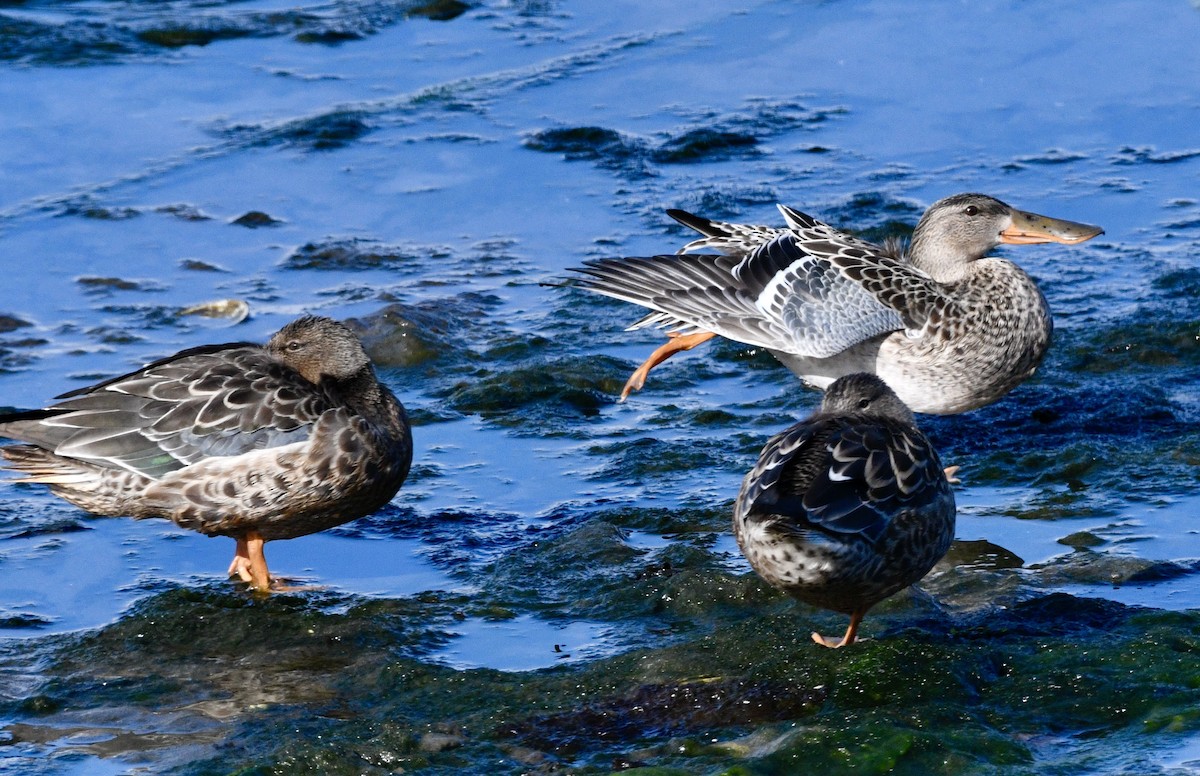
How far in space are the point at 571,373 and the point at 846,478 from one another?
10.7 ft

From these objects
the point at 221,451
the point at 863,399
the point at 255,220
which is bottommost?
the point at 255,220

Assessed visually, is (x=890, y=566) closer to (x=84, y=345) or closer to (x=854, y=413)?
(x=854, y=413)

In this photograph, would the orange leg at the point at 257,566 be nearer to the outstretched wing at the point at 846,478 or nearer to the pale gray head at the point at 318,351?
the pale gray head at the point at 318,351

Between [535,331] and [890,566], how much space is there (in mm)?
3977

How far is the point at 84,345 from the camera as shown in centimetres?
877

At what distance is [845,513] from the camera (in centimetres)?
521

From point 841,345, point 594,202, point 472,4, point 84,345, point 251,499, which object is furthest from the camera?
point 472,4

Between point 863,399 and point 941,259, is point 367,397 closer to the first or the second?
point 863,399

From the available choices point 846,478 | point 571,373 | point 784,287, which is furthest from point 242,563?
point 784,287

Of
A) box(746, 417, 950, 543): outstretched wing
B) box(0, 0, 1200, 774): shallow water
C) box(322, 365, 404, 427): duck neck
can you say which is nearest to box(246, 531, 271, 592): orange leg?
box(0, 0, 1200, 774): shallow water

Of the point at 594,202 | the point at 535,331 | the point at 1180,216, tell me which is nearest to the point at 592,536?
the point at 535,331

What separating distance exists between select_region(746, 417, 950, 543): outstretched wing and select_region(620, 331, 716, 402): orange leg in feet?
8.01

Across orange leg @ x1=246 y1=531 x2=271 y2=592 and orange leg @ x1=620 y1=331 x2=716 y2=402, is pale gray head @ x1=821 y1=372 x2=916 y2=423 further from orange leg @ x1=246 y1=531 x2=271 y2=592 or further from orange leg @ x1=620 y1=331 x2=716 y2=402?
orange leg @ x1=246 y1=531 x2=271 y2=592

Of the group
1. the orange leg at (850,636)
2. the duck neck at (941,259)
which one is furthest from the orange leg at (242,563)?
the duck neck at (941,259)
